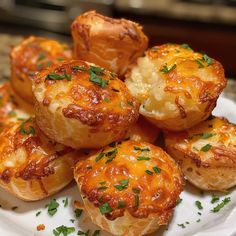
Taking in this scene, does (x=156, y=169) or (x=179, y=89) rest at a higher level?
(x=179, y=89)

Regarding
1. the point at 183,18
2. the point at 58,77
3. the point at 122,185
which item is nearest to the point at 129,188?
the point at 122,185

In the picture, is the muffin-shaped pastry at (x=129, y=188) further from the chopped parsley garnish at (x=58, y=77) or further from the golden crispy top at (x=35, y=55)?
the golden crispy top at (x=35, y=55)

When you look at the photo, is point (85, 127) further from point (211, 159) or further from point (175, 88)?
point (211, 159)

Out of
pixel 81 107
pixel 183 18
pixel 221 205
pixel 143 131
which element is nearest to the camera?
pixel 81 107

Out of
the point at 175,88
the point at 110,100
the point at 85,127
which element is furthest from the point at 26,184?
the point at 175,88

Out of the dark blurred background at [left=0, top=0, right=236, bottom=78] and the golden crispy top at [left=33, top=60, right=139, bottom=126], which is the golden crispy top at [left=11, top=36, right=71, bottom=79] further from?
the dark blurred background at [left=0, top=0, right=236, bottom=78]

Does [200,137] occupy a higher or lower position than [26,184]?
higher

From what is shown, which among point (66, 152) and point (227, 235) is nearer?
point (227, 235)

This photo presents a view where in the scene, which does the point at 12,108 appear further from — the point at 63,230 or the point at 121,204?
the point at 121,204
